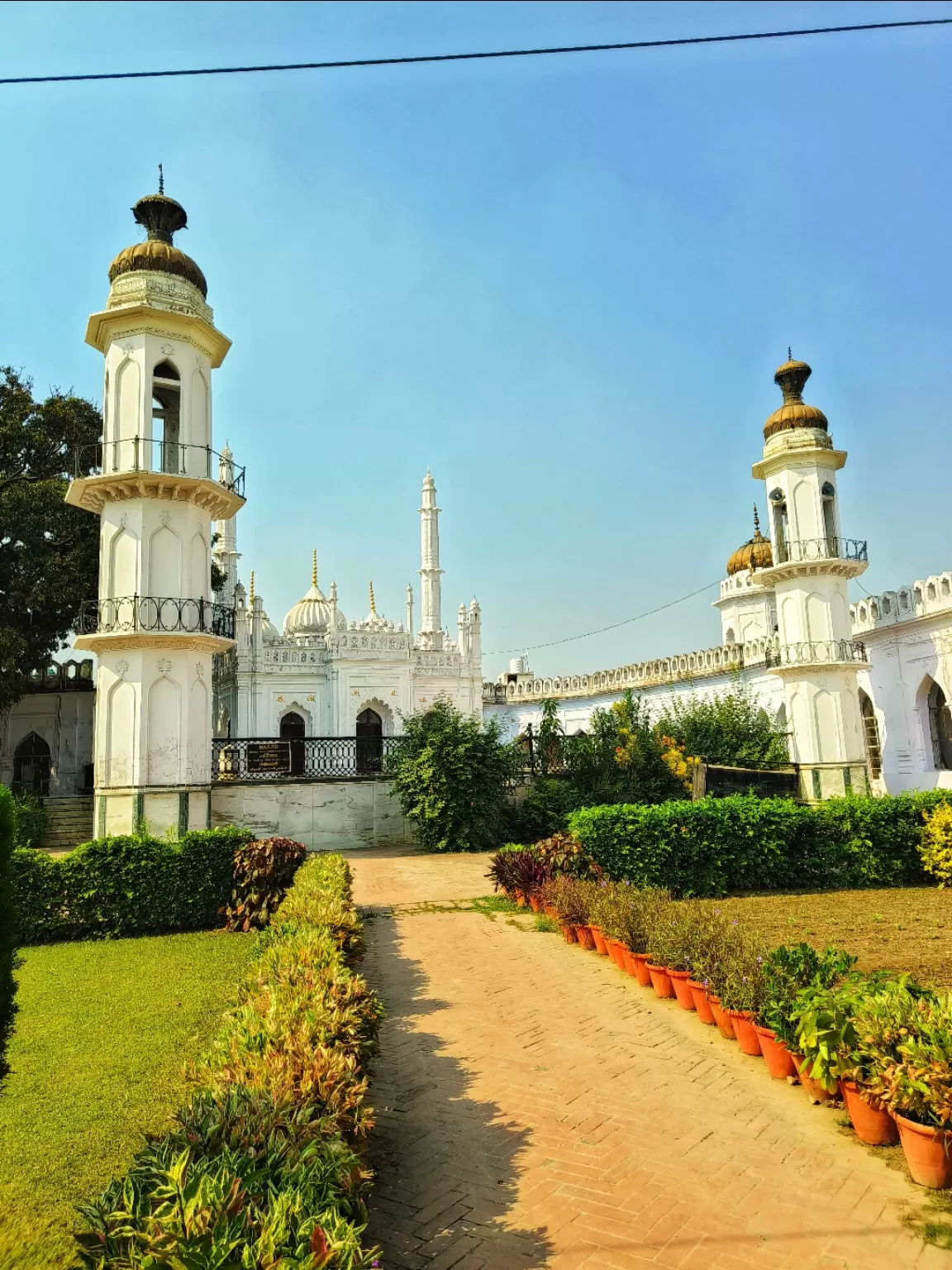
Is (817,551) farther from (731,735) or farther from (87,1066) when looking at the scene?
(87,1066)

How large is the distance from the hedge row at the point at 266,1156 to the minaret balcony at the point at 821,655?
56.1 ft

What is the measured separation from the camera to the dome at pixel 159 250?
16.3 metres

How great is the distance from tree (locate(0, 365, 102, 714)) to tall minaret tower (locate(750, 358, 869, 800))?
18565 millimetres

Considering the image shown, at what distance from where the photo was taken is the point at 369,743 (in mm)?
23094

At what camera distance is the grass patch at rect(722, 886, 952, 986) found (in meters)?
8.57

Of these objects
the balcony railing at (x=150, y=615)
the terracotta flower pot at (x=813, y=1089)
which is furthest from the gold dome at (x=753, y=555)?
the terracotta flower pot at (x=813, y=1089)

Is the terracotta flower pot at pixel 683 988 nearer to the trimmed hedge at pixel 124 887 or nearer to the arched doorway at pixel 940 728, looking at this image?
the trimmed hedge at pixel 124 887

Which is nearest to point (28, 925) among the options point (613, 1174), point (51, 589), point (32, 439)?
point (613, 1174)

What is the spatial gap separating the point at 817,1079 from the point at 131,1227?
161 inches

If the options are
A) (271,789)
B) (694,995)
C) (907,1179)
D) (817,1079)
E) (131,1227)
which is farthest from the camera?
(271,789)

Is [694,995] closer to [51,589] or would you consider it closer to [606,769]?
[606,769]

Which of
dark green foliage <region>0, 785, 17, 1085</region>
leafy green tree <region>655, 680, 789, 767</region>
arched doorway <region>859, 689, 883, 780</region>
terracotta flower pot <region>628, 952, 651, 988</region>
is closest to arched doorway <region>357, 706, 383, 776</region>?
leafy green tree <region>655, 680, 789, 767</region>

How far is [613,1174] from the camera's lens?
4.43 m

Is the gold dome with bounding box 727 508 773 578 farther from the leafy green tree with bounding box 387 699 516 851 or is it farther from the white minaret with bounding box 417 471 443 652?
the leafy green tree with bounding box 387 699 516 851
